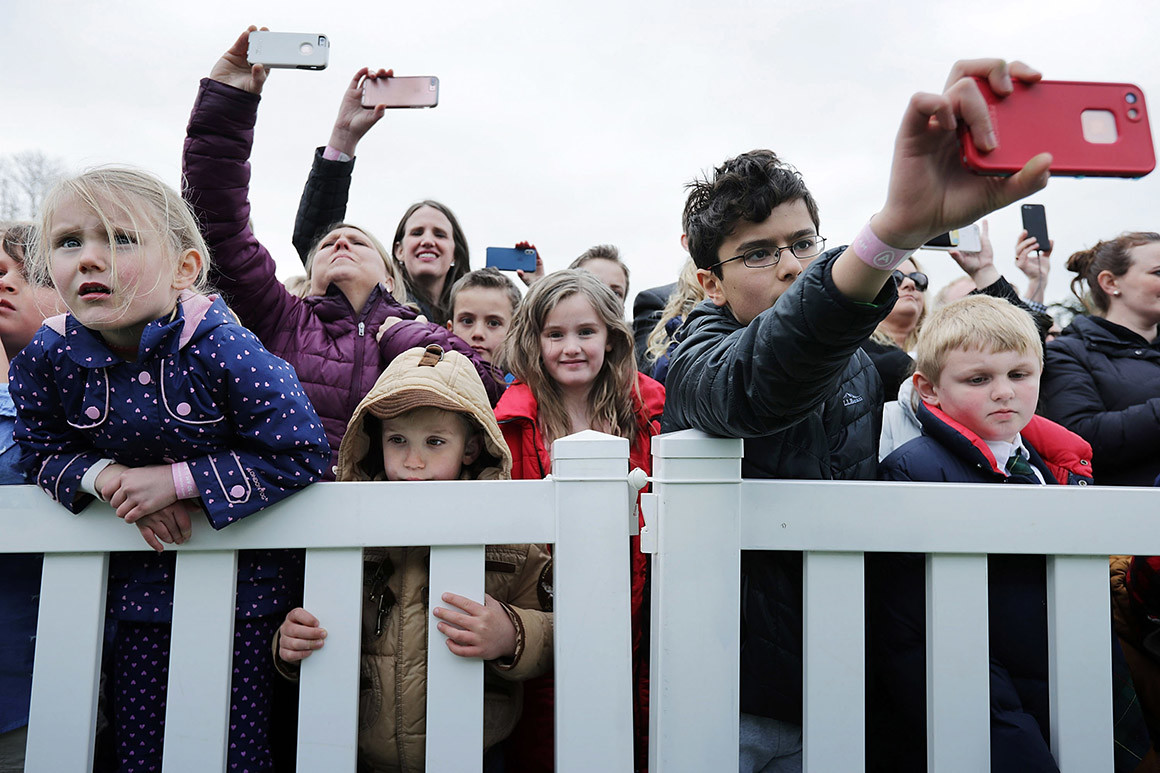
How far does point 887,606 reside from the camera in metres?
1.54

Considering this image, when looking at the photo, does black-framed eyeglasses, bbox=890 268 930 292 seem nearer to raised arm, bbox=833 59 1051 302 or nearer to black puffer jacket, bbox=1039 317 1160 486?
black puffer jacket, bbox=1039 317 1160 486

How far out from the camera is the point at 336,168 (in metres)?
3.22

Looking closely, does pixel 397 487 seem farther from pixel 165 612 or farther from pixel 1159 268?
pixel 1159 268

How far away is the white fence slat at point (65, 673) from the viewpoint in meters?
1.30

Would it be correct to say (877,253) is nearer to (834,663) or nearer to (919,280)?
(834,663)

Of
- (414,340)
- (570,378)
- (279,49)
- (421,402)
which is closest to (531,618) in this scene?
(421,402)

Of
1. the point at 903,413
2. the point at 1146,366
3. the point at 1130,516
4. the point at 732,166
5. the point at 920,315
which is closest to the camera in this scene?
the point at 1130,516

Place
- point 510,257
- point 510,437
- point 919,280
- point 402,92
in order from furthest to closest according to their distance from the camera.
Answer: point 510,257
point 919,280
point 402,92
point 510,437

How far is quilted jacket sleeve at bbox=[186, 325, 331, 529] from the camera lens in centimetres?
134

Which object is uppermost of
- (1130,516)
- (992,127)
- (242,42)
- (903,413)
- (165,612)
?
(242,42)

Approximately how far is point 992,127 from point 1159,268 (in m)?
2.77

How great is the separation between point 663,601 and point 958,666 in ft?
1.73

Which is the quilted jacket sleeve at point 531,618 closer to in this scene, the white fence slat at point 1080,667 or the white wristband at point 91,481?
the white wristband at point 91,481

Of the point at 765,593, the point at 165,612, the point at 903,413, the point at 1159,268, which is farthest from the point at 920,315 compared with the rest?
the point at 165,612
